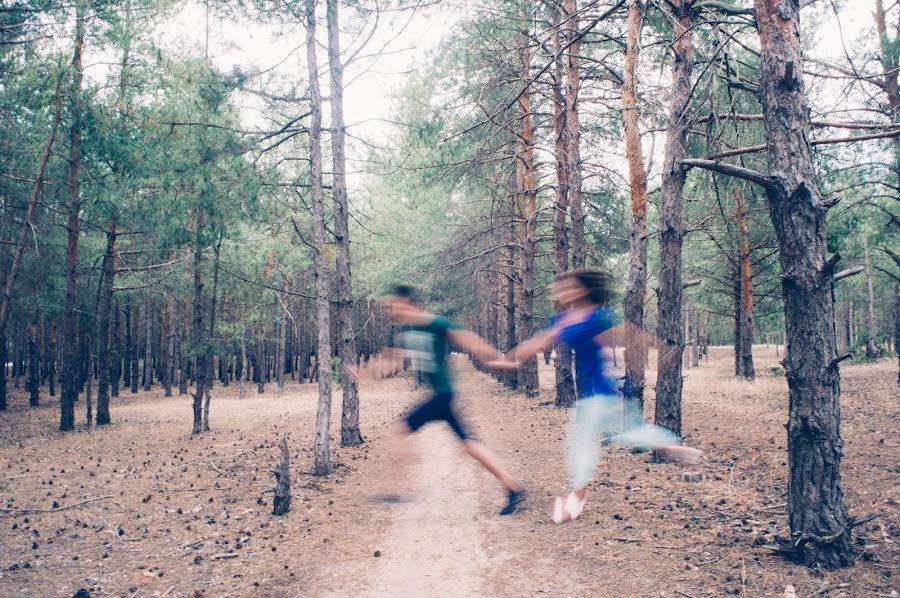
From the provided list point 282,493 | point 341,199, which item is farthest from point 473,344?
point 341,199

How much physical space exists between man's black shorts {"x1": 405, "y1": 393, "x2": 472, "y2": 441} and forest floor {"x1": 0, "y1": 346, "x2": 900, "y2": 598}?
104cm

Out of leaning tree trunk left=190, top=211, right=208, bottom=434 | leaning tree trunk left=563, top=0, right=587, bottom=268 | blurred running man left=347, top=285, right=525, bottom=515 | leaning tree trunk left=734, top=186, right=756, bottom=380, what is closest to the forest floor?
blurred running man left=347, top=285, right=525, bottom=515

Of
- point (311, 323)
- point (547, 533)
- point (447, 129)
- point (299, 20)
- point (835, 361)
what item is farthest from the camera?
point (311, 323)

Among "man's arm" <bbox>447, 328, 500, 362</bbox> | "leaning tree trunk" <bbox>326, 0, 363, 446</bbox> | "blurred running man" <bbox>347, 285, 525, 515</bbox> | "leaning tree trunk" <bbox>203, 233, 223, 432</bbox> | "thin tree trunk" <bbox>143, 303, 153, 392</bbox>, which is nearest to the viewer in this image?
"man's arm" <bbox>447, 328, 500, 362</bbox>

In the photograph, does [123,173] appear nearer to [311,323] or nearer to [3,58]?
[3,58]

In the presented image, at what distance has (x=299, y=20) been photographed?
355 inches

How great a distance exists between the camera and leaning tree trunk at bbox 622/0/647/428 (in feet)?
31.3

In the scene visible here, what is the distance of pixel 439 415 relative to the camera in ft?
20.0

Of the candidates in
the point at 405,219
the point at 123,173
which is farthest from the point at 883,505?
the point at 405,219

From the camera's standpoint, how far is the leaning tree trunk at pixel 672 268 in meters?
7.97

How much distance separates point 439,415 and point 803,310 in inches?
143

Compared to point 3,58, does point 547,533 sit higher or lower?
lower

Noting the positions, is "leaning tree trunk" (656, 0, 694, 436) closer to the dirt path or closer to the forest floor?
the forest floor

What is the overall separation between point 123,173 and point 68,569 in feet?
37.5
